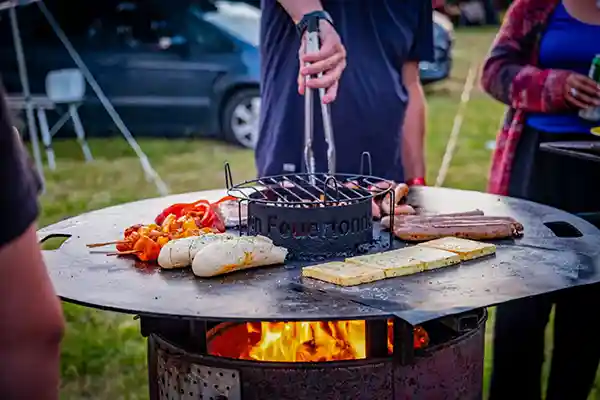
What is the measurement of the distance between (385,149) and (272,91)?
0.52m

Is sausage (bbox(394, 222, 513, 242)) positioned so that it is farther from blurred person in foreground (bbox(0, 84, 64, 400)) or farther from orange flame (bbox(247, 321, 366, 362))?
blurred person in foreground (bbox(0, 84, 64, 400))

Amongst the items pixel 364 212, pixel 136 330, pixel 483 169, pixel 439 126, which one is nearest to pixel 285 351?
pixel 364 212

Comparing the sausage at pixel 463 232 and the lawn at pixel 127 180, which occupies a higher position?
the sausage at pixel 463 232

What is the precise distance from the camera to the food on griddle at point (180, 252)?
2.24 meters

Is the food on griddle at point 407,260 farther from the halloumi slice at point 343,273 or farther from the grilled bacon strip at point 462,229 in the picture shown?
the grilled bacon strip at point 462,229

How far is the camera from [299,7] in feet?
9.84

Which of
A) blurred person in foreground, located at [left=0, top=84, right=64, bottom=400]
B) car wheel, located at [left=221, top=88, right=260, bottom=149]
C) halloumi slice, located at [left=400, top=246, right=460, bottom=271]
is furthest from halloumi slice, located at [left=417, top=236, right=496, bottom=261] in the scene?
car wheel, located at [left=221, top=88, right=260, bottom=149]

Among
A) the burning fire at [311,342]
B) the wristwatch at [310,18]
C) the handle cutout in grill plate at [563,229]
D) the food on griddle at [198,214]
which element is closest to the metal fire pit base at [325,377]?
the burning fire at [311,342]

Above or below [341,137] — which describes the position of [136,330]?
below

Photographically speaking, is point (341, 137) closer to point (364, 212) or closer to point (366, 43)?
point (366, 43)

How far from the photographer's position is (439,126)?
11.1 meters

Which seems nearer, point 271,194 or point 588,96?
point 271,194

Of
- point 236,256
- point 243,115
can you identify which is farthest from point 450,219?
point 243,115

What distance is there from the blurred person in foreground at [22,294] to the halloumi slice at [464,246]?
4.08ft
